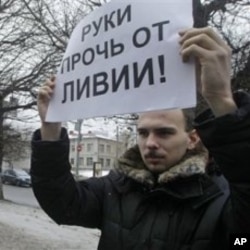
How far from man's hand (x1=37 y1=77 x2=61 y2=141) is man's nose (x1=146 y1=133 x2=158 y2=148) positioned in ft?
1.55

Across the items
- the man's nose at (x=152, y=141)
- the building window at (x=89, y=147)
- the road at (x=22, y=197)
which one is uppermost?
the building window at (x=89, y=147)

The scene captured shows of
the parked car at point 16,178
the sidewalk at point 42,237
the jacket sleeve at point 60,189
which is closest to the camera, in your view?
the jacket sleeve at point 60,189

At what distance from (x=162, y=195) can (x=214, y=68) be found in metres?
0.61

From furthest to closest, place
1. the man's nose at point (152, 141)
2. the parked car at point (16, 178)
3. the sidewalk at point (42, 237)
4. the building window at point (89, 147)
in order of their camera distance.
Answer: the building window at point (89, 147) < the parked car at point (16, 178) < the sidewalk at point (42, 237) < the man's nose at point (152, 141)

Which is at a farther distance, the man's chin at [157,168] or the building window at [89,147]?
the building window at [89,147]

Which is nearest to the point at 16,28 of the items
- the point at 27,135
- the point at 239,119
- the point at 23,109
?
the point at 23,109

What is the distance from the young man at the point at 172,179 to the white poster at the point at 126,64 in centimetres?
8

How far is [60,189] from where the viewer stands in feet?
7.80

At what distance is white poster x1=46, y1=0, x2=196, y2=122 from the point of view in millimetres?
1967

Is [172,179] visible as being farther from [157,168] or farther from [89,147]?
[89,147]

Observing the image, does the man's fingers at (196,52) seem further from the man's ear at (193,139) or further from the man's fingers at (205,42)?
the man's ear at (193,139)

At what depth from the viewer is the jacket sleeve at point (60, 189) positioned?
2.38 metres

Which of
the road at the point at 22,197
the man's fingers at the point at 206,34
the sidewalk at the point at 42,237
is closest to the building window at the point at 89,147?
the road at the point at 22,197

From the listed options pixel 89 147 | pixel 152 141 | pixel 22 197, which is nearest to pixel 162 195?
pixel 152 141
